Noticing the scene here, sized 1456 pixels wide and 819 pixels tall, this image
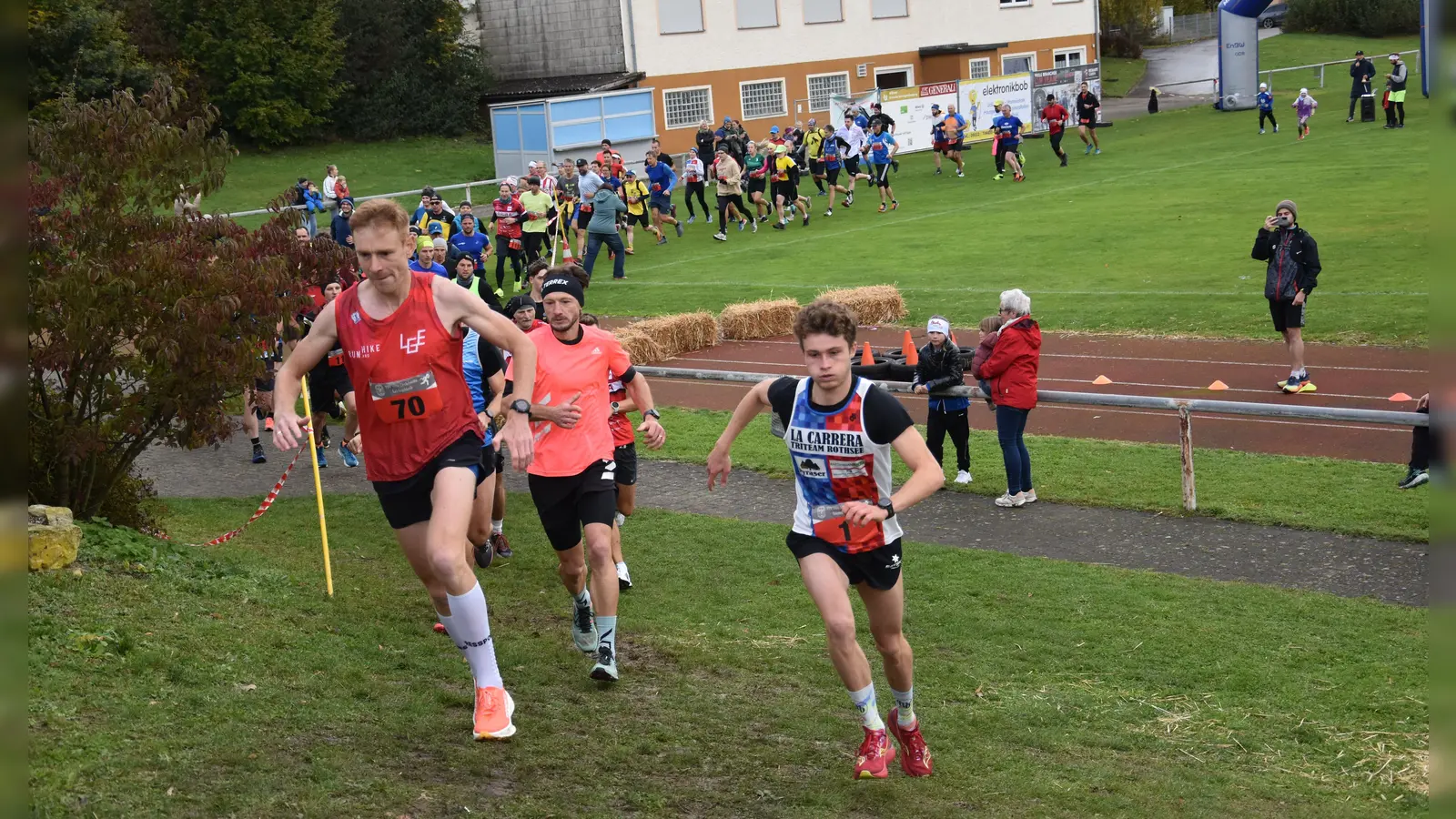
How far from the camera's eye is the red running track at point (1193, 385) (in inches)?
522

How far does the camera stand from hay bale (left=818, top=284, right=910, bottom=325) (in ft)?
65.3

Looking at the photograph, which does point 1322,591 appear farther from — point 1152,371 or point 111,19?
point 111,19

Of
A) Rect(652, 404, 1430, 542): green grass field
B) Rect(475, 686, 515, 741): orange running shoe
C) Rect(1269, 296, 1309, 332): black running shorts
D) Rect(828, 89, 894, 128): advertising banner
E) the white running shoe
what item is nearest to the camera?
Rect(475, 686, 515, 741): orange running shoe

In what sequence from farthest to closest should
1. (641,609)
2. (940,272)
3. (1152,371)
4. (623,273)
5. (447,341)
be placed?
(623,273) → (940,272) → (1152,371) → (641,609) → (447,341)

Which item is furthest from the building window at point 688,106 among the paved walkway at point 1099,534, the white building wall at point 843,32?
the paved walkway at point 1099,534

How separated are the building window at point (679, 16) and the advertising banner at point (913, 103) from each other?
29.4 ft

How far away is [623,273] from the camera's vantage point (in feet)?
86.2

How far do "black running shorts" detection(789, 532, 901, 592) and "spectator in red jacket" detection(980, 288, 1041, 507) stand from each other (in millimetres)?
5774

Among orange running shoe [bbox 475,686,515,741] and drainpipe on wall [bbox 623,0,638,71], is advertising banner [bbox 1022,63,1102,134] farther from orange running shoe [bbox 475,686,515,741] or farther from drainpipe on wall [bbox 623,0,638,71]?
orange running shoe [bbox 475,686,515,741]

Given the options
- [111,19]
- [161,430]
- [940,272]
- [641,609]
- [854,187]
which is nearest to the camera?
[641,609]

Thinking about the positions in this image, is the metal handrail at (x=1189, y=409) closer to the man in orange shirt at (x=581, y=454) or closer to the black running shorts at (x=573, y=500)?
the man in orange shirt at (x=581, y=454)

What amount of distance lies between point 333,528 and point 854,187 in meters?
27.7

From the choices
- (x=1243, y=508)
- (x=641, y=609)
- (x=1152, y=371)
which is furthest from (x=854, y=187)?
(x=641, y=609)

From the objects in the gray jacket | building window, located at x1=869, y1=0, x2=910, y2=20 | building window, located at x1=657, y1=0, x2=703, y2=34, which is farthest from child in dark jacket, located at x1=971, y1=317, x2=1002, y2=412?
building window, located at x1=869, y1=0, x2=910, y2=20
